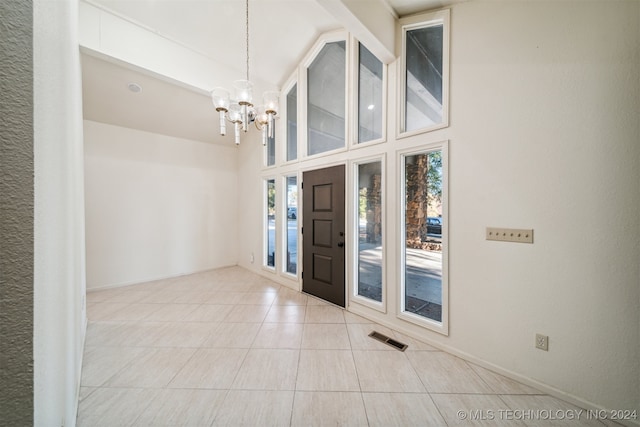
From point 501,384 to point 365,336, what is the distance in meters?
1.17

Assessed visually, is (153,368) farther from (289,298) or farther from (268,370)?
(289,298)

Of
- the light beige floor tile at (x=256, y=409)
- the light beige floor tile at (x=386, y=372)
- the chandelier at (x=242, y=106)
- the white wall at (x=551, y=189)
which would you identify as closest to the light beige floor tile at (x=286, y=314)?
the light beige floor tile at (x=386, y=372)

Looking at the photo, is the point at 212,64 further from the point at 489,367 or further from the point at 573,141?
the point at 489,367

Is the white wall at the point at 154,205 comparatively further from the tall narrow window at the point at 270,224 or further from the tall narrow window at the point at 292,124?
the tall narrow window at the point at 292,124

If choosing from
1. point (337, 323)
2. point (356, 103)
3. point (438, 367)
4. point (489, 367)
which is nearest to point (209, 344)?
point (337, 323)

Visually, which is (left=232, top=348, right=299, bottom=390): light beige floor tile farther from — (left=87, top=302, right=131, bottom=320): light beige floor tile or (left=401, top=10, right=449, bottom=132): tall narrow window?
(left=401, top=10, right=449, bottom=132): tall narrow window

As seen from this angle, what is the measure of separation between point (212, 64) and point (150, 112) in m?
1.36

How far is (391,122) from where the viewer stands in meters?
2.62

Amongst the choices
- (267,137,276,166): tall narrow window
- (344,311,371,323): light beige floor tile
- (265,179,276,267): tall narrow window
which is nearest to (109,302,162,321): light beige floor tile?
(265,179,276,267): tall narrow window

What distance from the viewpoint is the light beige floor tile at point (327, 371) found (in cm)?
180

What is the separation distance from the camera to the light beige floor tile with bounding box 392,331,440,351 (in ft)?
→ 7.44

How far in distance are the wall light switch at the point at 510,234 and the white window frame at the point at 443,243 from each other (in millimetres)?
351

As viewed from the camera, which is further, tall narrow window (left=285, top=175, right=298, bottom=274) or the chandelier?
tall narrow window (left=285, top=175, right=298, bottom=274)

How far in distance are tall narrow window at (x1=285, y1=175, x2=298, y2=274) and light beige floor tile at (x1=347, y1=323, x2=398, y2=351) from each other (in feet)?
5.31
